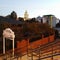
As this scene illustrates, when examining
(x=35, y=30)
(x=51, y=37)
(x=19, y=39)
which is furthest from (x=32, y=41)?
(x=51, y=37)

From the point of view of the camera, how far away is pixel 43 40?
26078 mm

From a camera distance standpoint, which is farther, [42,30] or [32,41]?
[42,30]

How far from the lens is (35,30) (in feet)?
91.5

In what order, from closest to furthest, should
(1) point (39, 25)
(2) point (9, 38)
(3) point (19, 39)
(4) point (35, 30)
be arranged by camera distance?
(2) point (9, 38) < (3) point (19, 39) < (4) point (35, 30) < (1) point (39, 25)

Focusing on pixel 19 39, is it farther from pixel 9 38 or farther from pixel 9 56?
pixel 9 56

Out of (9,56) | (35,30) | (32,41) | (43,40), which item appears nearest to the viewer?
(9,56)

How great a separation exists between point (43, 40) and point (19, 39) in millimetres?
5965

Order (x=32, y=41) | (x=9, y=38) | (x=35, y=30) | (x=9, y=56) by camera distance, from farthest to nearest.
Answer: (x=35, y=30), (x=32, y=41), (x=9, y=38), (x=9, y=56)

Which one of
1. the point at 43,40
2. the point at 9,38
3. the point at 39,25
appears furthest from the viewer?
the point at 39,25

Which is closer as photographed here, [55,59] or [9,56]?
[55,59]

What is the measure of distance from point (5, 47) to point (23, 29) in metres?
9.57

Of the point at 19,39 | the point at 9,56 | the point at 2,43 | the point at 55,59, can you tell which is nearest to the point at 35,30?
the point at 19,39

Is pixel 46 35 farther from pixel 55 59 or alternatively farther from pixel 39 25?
pixel 55 59

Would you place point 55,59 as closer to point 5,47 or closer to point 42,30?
point 5,47
